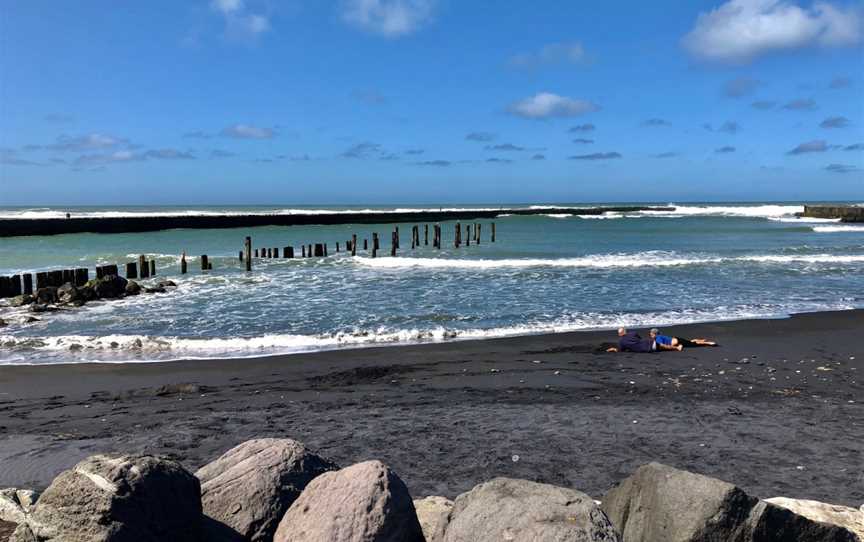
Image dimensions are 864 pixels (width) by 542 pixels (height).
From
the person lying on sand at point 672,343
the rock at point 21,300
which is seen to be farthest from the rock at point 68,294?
the person lying on sand at point 672,343

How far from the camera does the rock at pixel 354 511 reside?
3.51 meters

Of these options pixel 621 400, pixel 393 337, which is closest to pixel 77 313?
pixel 393 337

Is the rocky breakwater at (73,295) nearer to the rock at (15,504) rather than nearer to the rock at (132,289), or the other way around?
the rock at (132,289)

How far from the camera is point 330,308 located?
719 inches

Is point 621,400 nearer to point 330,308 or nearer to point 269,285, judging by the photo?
point 330,308

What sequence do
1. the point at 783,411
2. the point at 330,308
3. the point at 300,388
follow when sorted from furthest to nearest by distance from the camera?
the point at 330,308 → the point at 300,388 → the point at 783,411

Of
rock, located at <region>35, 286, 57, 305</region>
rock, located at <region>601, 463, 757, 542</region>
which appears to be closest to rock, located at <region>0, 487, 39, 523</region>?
rock, located at <region>601, 463, 757, 542</region>

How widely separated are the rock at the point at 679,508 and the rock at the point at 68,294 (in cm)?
2027

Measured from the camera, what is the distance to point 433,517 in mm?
4445

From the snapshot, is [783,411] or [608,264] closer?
[783,411]

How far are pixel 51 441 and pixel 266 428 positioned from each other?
2434 mm

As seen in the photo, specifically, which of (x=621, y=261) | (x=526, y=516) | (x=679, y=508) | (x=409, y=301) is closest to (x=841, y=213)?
(x=621, y=261)

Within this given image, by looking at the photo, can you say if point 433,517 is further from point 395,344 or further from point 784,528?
point 395,344

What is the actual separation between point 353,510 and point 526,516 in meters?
0.90
